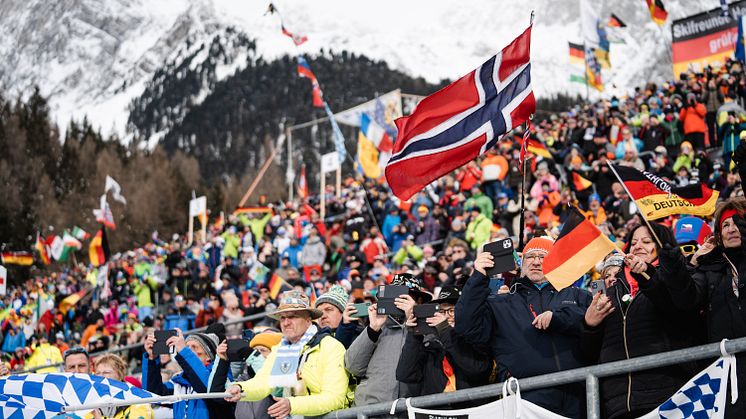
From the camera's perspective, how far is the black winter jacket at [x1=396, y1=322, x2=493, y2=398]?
6.65m

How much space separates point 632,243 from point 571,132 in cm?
1371

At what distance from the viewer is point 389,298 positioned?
22.5 feet

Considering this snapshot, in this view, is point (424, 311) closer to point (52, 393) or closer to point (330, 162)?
point (52, 393)

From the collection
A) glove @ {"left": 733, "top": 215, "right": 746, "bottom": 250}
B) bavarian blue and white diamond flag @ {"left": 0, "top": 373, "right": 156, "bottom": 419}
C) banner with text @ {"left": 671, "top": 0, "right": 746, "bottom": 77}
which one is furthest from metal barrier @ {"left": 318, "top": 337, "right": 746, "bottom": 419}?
banner with text @ {"left": 671, "top": 0, "right": 746, "bottom": 77}

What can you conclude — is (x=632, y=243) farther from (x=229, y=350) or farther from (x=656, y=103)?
(x=656, y=103)

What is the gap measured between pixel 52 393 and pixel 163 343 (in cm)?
93

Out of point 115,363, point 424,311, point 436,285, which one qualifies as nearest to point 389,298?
point 424,311

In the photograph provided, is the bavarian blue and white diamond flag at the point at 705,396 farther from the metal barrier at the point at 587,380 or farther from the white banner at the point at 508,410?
the white banner at the point at 508,410

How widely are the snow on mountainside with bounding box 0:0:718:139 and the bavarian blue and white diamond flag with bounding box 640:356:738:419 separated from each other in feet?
317

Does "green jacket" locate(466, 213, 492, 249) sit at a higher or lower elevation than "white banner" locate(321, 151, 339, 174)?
lower

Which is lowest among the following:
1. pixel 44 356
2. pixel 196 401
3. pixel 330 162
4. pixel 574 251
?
pixel 44 356

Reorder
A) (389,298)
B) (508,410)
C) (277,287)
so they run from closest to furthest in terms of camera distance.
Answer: (508,410) < (389,298) < (277,287)

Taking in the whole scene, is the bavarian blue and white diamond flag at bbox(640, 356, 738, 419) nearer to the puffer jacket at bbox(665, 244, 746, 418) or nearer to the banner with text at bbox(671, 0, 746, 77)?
the puffer jacket at bbox(665, 244, 746, 418)

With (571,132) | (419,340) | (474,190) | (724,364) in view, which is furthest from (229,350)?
→ (571,132)
